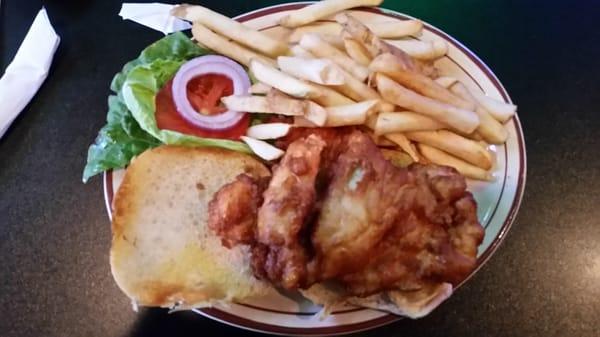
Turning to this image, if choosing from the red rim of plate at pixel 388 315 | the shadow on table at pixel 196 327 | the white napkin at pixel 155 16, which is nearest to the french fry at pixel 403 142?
the red rim of plate at pixel 388 315

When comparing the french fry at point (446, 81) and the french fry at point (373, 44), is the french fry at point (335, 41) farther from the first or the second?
the french fry at point (446, 81)

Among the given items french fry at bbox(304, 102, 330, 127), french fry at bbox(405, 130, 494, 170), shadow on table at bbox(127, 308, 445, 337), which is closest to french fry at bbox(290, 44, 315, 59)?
french fry at bbox(304, 102, 330, 127)

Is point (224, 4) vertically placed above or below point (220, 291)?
above

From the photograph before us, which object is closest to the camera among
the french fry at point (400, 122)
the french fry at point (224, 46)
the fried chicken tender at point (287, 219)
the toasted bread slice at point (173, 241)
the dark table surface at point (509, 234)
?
the fried chicken tender at point (287, 219)

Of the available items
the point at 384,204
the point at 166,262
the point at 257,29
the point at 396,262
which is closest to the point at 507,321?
the point at 396,262

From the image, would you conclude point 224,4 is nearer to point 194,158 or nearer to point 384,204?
point 194,158

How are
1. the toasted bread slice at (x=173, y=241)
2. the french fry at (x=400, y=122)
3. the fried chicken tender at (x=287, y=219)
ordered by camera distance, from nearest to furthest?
1. the fried chicken tender at (x=287, y=219)
2. the toasted bread slice at (x=173, y=241)
3. the french fry at (x=400, y=122)
